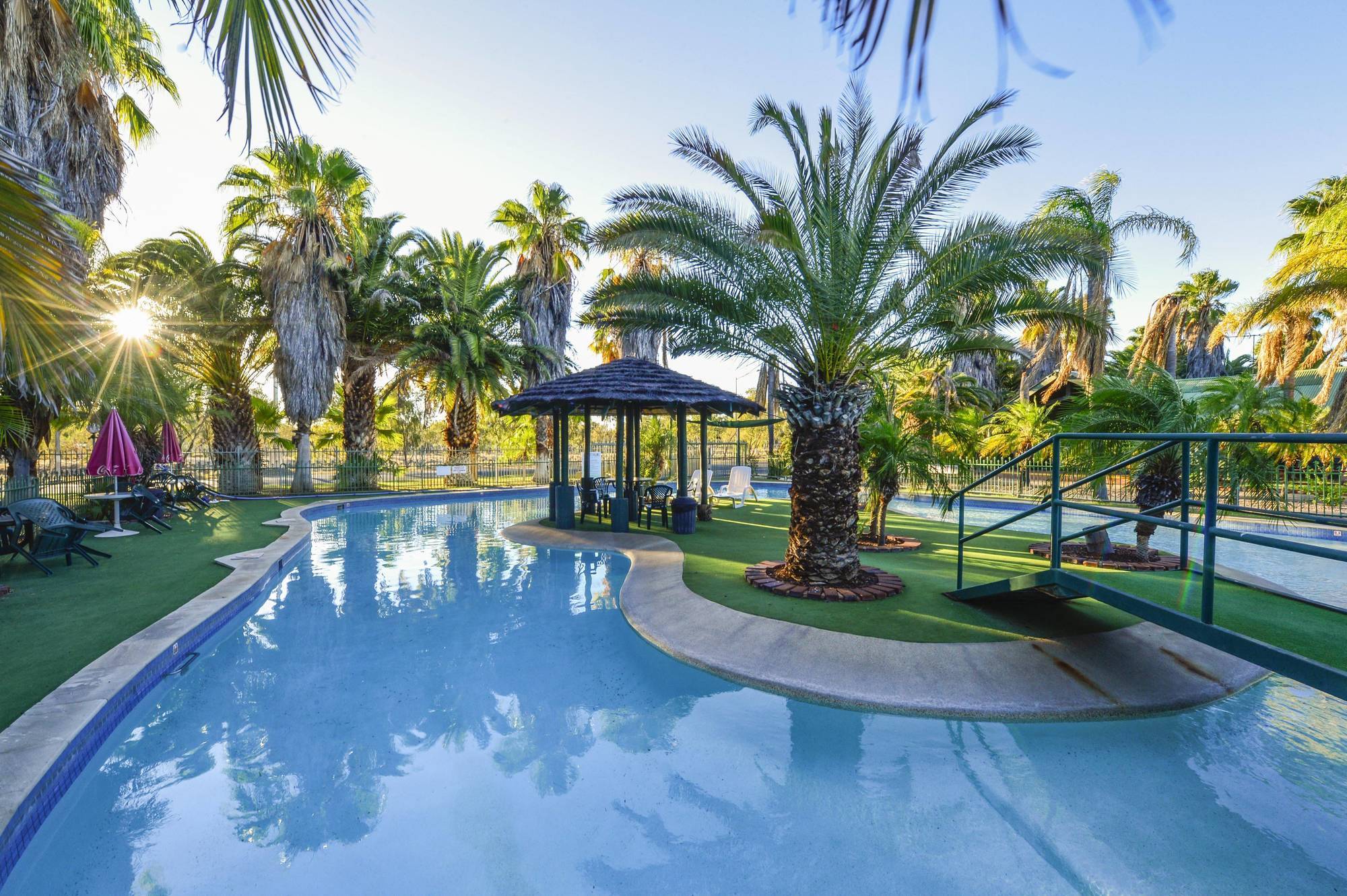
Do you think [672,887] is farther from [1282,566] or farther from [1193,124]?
[1282,566]

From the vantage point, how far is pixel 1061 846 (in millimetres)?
3344


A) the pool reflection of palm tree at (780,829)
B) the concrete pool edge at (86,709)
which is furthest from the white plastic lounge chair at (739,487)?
the pool reflection of palm tree at (780,829)

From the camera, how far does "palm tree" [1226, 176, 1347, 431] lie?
1187 centimetres

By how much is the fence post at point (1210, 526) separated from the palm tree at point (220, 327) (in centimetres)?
2286

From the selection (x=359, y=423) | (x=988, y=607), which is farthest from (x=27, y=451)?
(x=988, y=607)

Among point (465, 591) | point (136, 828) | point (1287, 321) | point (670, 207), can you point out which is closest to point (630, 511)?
point (465, 591)

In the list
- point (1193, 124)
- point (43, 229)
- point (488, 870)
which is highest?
point (1193, 124)

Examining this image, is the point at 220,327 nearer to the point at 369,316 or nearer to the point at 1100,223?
the point at 369,316

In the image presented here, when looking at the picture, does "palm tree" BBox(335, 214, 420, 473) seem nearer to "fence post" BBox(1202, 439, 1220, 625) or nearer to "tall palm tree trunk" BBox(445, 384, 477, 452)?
"tall palm tree trunk" BBox(445, 384, 477, 452)

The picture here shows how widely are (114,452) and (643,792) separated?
12.1 meters

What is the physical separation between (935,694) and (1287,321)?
1578 centimetres

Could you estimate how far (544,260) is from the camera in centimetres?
2502

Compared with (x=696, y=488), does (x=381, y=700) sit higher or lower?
lower

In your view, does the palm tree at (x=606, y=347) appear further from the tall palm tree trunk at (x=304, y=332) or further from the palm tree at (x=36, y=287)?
the palm tree at (x=36, y=287)
